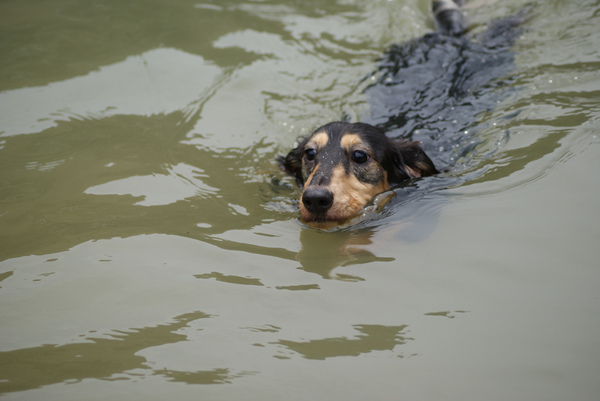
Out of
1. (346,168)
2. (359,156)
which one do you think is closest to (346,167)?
(346,168)

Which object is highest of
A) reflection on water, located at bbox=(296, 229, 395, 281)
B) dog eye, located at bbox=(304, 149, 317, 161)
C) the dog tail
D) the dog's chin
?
the dog tail

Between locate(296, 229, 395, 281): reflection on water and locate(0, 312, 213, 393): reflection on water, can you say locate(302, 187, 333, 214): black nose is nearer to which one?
locate(296, 229, 395, 281): reflection on water

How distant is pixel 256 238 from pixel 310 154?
3.75 feet

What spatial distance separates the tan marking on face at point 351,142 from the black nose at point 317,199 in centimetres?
74

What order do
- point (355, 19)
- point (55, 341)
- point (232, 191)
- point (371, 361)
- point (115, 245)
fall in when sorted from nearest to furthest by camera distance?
point (371, 361) → point (55, 341) → point (115, 245) → point (232, 191) → point (355, 19)

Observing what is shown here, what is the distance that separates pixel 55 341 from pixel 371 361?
150 centimetres

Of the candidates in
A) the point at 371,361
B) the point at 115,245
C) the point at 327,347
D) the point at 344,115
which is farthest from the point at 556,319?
the point at 344,115

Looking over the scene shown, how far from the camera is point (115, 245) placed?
3430mm

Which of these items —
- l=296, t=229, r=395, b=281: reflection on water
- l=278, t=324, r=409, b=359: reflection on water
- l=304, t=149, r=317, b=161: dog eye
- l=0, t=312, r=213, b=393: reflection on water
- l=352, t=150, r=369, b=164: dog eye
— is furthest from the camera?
l=304, t=149, r=317, b=161: dog eye

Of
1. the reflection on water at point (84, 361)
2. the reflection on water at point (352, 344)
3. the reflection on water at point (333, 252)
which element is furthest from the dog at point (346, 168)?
the reflection on water at point (84, 361)

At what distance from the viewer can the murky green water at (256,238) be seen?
2467mm

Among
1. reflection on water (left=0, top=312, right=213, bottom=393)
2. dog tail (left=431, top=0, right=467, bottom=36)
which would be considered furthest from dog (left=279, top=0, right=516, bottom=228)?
dog tail (left=431, top=0, right=467, bottom=36)

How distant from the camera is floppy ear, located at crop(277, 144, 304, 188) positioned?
4797mm

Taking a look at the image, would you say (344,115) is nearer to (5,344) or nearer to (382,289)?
(382,289)
